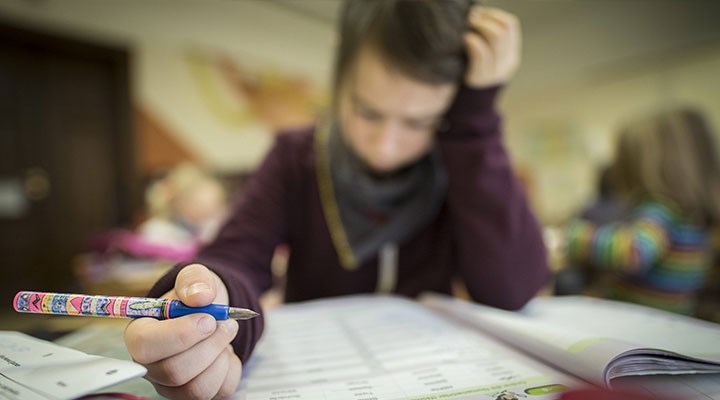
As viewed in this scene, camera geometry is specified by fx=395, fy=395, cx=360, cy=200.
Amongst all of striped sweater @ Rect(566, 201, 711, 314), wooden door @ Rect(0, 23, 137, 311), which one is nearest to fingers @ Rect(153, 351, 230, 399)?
striped sweater @ Rect(566, 201, 711, 314)

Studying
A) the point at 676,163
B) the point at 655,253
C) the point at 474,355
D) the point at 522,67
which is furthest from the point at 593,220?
the point at 474,355

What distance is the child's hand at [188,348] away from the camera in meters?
0.22

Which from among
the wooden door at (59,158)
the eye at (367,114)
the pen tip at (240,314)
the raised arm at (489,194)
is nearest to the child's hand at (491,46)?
the raised arm at (489,194)

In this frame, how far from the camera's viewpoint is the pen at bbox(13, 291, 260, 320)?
9.1 inches

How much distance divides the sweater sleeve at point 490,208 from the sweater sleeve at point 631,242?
16.4 inches

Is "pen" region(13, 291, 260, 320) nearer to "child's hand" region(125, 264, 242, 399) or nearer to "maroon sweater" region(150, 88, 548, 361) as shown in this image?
"child's hand" region(125, 264, 242, 399)

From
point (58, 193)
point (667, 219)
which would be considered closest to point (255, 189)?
point (667, 219)

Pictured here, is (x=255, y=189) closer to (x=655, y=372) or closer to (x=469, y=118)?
(x=469, y=118)

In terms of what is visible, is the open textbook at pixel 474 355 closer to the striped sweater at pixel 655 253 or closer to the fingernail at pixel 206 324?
the fingernail at pixel 206 324

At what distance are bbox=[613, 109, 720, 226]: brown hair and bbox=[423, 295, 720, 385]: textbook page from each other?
21.8 inches

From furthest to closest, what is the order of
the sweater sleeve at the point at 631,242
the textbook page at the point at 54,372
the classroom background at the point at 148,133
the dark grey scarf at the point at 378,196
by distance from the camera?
1. the classroom background at the point at 148,133
2. the sweater sleeve at the point at 631,242
3. the dark grey scarf at the point at 378,196
4. the textbook page at the point at 54,372

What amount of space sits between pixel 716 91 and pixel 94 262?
283 cm

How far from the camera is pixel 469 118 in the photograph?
49cm

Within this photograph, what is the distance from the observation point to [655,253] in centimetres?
81
